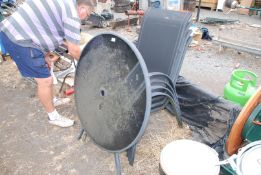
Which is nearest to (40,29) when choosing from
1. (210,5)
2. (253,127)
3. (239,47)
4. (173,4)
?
(253,127)

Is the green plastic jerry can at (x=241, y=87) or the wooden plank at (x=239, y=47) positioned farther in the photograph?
the wooden plank at (x=239, y=47)

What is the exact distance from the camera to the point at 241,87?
2.70 meters

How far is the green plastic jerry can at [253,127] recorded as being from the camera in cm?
186

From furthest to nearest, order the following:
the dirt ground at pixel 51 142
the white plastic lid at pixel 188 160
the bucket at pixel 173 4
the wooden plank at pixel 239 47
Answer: the bucket at pixel 173 4 < the wooden plank at pixel 239 47 < the dirt ground at pixel 51 142 < the white plastic lid at pixel 188 160

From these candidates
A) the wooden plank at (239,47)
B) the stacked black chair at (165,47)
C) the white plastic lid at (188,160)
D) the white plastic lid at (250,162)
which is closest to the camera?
the white plastic lid at (250,162)

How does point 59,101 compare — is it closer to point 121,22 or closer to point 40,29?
point 40,29

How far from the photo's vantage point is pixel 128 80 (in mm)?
1709

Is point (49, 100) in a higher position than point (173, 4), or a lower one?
lower

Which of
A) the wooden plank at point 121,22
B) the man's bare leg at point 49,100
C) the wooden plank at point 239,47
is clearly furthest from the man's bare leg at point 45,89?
the wooden plank at point 121,22

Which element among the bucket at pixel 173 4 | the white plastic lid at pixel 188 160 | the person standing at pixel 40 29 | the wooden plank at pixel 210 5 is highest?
the person standing at pixel 40 29

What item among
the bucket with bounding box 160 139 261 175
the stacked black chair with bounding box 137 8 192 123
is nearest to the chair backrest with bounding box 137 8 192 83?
the stacked black chair with bounding box 137 8 192 123

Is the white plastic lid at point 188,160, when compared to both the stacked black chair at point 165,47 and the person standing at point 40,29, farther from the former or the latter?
the person standing at point 40,29

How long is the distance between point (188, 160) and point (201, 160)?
0.32ft

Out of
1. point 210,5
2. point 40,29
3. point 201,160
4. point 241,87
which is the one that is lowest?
point 201,160
